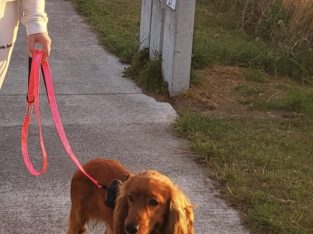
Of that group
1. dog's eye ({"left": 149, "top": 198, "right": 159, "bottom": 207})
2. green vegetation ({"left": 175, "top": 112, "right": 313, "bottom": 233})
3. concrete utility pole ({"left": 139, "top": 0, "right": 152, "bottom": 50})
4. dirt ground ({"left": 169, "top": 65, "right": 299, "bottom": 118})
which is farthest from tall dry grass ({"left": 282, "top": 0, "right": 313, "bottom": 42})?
dog's eye ({"left": 149, "top": 198, "right": 159, "bottom": 207})

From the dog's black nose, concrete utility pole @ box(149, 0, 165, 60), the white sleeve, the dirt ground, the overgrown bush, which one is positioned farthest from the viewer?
the overgrown bush

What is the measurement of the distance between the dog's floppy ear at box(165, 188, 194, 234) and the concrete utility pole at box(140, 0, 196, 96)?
384cm

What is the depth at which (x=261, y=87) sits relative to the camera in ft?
25.5

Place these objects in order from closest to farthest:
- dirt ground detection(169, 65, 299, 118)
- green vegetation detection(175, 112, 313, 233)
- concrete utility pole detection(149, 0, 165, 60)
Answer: green vegetation detection(175, 112, 313, 233) → dirt ground detection(169, 65, 299, 118) → concrete utility pole detection(149, 0, 165, 60)

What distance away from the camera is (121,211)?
3.38 metres

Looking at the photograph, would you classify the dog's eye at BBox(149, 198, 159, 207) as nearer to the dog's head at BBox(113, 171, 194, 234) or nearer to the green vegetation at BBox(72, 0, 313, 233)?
the dog's head at BBox(113, 171, 194, 234)

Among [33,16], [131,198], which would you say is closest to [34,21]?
[33,16]

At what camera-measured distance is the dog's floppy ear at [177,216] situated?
330cm

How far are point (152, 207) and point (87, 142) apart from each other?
2.67 metres

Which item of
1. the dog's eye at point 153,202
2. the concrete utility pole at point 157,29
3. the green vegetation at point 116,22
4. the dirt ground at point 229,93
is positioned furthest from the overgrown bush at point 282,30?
the dog's eye at point 153,202

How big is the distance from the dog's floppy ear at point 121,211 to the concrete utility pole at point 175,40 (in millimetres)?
3836

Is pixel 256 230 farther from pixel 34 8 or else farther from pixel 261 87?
pixel 261 87

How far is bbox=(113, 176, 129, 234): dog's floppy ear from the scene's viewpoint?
336 centimetres

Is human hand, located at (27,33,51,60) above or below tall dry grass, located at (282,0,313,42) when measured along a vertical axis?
above
